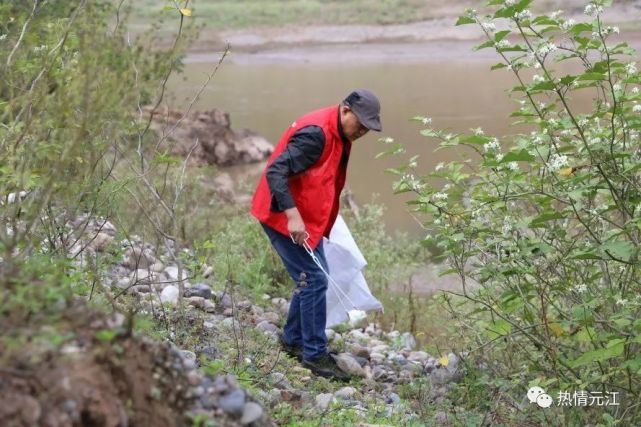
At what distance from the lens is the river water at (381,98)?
13.7 m

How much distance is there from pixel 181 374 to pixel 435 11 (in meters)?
29.3

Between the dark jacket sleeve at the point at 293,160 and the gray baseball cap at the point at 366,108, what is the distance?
0.21 m

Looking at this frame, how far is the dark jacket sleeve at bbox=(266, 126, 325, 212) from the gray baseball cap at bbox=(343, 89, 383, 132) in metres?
0.21

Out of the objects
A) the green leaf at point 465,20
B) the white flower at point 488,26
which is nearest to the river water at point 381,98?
the white flower at point 488,26

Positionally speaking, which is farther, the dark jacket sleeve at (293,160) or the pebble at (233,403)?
the dark jacket sleeve at (293,160)

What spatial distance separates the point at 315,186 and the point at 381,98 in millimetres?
15388

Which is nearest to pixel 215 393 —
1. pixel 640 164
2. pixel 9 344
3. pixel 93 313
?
pixel 93 313

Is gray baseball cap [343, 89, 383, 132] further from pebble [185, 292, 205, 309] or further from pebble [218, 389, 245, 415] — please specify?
pebble [218, 389, 245, 415]

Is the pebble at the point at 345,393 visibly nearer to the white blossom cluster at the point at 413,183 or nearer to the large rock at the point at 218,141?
the white blossom cluster at the point at 413,183

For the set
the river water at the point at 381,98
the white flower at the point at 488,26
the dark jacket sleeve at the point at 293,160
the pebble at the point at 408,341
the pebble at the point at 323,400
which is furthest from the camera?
the river water at the point at 381,98

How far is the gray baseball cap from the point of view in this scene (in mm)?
4523

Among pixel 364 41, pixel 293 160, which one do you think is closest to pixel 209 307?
pixel 293 160

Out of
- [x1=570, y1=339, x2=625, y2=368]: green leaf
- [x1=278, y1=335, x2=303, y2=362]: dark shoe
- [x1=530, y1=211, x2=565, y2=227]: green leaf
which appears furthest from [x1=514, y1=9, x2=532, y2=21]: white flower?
[x1=278, y1=335, x2=303, y2=362]: dark shoe

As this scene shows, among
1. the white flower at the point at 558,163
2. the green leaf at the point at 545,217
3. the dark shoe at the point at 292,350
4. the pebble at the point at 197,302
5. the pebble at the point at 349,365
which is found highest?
the pebble at the point at 197,302
